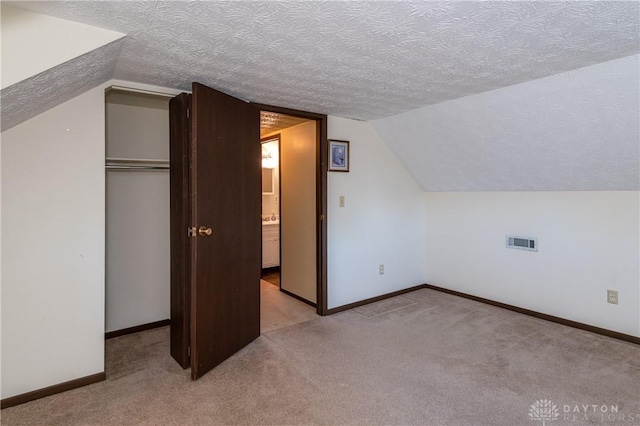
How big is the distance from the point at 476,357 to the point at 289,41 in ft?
8.43

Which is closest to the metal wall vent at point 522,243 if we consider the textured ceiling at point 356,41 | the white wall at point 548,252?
the white wall at point 548,252

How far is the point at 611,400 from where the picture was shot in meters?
2.17

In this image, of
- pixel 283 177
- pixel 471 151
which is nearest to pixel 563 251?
pixel 471 151

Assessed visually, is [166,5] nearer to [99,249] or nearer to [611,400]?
[99,249]

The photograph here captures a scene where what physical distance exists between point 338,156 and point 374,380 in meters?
2.24

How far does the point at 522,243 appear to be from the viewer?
3.76 metres

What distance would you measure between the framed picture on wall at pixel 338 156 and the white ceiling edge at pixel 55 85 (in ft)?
6.90

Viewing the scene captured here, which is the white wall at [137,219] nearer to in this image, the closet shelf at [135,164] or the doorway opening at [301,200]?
the closet shelf at [135,164]

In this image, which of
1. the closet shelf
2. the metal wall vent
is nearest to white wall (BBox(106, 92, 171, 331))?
the closet shelf

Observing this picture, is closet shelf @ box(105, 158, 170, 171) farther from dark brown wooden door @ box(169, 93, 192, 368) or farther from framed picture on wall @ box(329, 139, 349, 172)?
framed picture on wall @ box(329, 139, 349, 172)

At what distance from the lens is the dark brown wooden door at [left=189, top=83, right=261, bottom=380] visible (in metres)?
2.44

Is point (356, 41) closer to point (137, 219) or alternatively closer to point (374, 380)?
point (374, 380)

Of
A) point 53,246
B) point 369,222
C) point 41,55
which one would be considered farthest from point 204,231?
point 369,222

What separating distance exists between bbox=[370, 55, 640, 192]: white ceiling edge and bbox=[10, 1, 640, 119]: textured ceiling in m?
0.20
